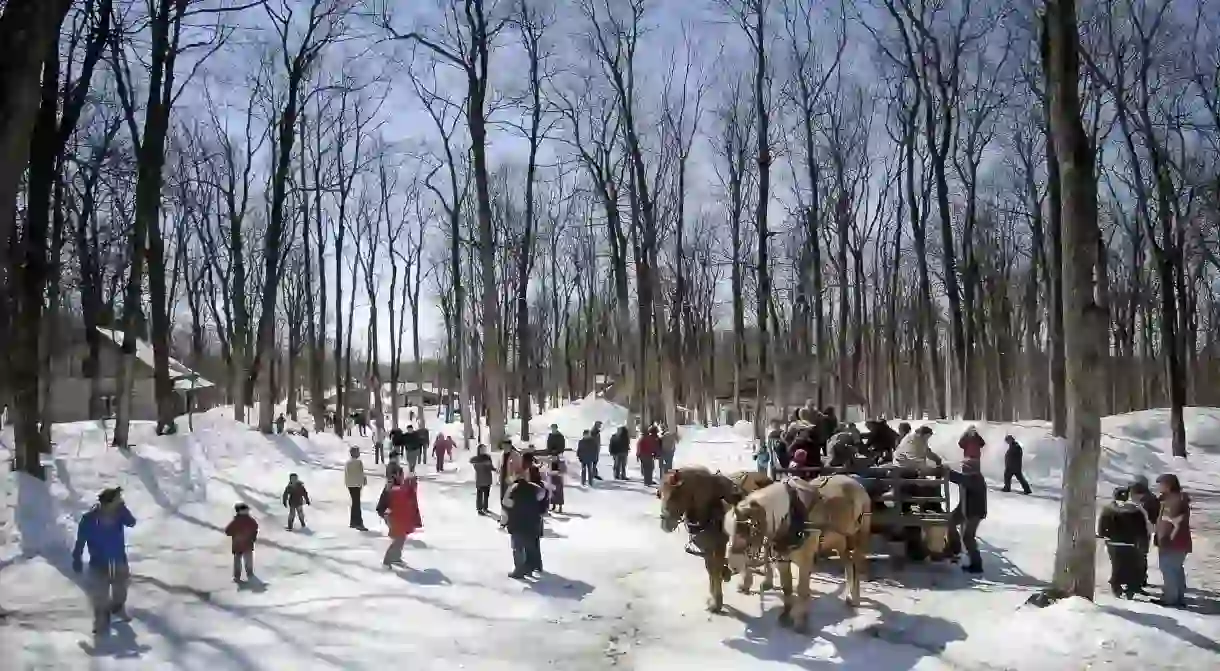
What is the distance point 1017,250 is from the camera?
4425cm

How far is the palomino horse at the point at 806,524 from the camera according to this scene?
9.36 m

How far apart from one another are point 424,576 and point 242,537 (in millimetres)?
2359

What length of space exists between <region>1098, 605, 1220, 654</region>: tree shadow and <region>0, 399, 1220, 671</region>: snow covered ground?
23 millimetres

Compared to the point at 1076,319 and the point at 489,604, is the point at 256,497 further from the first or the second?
the point at 1076,319

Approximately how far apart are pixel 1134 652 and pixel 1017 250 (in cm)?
4042

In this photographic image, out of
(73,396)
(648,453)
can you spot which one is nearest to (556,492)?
(648,453)

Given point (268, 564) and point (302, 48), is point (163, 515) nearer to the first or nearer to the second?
point (268, 564)

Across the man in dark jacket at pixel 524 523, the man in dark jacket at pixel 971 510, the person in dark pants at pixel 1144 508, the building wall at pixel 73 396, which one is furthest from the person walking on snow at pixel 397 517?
the building wall at pixel 73 396

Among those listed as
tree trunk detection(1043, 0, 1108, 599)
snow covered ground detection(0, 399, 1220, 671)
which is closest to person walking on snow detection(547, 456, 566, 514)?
snow covered ground detection(0, 399, 1220, 671)

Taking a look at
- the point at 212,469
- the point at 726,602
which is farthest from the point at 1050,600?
the point at 212,469

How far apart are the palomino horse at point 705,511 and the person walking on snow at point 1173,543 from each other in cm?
465

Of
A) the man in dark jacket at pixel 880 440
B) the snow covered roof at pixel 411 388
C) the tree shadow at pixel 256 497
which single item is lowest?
the tree shadow at pixel 256 497

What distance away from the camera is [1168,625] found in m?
7.93

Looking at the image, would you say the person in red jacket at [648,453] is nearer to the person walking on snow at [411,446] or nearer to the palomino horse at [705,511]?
the person walking on snow at [411,446]
